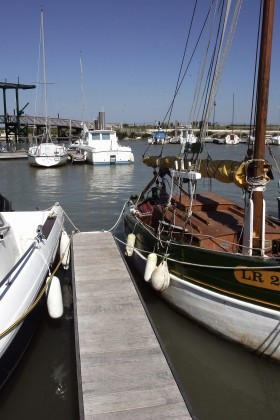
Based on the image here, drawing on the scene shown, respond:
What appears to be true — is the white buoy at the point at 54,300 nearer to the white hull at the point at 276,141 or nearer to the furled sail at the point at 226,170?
the furled sail at the point at 226,170

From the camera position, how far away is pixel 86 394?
15.2 feet

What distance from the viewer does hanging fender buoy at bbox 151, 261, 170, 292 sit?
7.38m

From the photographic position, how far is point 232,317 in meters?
6.24

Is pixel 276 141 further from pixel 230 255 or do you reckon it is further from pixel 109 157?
pixel 230 255

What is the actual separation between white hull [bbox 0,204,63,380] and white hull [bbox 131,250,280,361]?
257 cm

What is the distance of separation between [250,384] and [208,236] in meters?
2.46

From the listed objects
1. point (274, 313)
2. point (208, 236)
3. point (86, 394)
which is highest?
point (208, 236)

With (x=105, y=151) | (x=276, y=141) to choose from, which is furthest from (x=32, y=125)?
(x=276, y=141)

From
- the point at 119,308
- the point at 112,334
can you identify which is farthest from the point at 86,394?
the point at 119,308

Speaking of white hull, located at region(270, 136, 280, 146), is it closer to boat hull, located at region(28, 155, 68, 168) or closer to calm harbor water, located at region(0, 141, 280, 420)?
boat hull, located at region(28, 155, 68, 168)

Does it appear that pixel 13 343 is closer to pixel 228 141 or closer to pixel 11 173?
pixel 11 173

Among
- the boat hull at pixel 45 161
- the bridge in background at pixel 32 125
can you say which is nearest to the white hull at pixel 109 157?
the boat hull at pixel 45 161

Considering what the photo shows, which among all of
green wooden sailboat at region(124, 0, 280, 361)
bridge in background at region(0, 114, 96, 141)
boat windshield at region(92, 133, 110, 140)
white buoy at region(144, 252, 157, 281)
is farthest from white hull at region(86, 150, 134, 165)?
white buoy at region(144, 252, 157, 281)

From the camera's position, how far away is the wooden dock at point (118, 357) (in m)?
4.44
